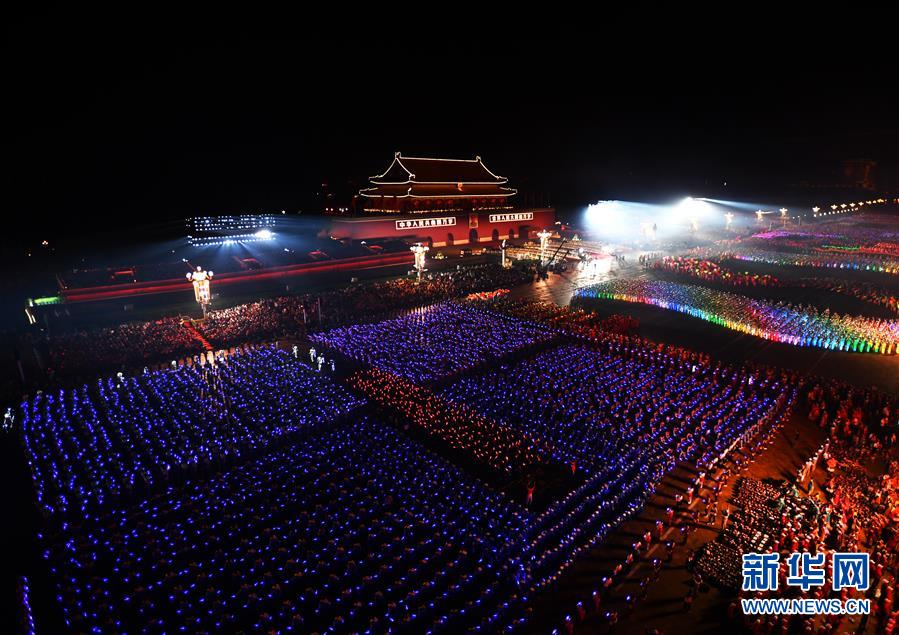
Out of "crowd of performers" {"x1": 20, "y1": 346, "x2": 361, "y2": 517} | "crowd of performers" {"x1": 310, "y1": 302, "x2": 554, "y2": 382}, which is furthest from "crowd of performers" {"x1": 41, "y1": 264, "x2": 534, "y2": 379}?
"crowd of performers" {"x1": 310, "y1": 302, "x2": 554, "y2": 382}

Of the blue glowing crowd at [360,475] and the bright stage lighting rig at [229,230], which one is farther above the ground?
the bright stage lighting rig at [229,230]

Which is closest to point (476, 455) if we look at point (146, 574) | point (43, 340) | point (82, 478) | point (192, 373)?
point (146, 574)

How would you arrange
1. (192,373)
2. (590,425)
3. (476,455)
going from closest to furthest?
1. (476,455)
2. (590,425)
3. (192,373)

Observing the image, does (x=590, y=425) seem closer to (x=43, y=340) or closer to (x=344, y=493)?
(x=344, y=493)

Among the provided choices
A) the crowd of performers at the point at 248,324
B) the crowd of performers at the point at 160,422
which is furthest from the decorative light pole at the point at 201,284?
the crowd of performers at the point at 160,422

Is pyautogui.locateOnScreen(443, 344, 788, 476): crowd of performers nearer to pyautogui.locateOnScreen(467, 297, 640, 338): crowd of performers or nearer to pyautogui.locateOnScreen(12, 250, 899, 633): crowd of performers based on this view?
pyautogui.locateOnScreen(12, 250, 899, 633): crowd of performers

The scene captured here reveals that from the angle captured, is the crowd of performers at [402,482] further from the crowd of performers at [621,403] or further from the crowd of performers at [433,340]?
the crowd of performers at [433,340]

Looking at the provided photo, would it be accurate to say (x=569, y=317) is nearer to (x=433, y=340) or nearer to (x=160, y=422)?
(x=433, y=340)

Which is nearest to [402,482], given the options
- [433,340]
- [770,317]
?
[433,340]
